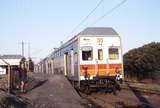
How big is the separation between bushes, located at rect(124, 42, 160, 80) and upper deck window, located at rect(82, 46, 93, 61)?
902 inches

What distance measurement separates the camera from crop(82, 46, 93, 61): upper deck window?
22.7m

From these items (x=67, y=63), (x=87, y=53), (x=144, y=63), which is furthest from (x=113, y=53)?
(x=144, y=63)

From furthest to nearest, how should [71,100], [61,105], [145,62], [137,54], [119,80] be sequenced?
[137,54], [145,62], [119,80], [71,100], [61,105]

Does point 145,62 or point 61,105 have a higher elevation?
point 145,62

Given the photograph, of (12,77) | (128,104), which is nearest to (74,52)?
(12,77)

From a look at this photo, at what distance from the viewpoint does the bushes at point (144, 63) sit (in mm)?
46156

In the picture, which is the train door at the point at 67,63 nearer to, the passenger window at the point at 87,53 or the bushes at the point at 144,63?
the passenger window at the point at 87,53

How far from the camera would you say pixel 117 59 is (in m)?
23.0

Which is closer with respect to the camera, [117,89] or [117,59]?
[117,59]

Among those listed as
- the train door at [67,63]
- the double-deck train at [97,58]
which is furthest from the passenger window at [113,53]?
the train door at [67,63]

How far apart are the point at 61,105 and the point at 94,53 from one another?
665 cm

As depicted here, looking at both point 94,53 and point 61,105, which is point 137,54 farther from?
point 61,105

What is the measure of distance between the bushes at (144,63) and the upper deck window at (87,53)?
22.9 m

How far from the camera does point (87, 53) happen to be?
2284 centimetres
